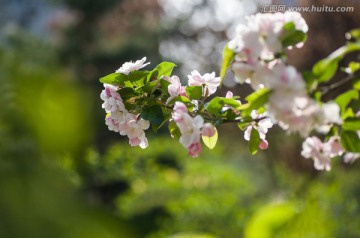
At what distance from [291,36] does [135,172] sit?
353cm

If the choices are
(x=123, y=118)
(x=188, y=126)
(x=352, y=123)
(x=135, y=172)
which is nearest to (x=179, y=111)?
(x=188, y=126)

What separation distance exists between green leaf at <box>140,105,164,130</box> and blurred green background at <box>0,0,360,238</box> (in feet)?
3.48

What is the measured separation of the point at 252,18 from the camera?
0.84m

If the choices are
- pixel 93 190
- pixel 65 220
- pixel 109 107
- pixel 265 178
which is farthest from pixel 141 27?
pixel 109 107

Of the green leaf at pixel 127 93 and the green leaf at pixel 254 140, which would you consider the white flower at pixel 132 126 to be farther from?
the green leaf at pixel 254 140

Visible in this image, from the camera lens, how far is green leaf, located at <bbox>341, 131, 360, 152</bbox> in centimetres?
95

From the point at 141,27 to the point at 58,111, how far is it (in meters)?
2.56

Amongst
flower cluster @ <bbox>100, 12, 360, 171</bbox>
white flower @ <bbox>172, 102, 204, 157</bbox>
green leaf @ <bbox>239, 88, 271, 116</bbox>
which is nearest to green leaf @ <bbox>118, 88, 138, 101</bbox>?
flower cluster @ <bbox>100, 12, 360, 171</bbox>

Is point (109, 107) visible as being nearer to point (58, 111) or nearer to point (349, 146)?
point (349, 146)

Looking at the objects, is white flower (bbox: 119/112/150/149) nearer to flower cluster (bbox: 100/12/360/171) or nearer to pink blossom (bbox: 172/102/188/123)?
flower cluster (bbox: 100/12/360/171)

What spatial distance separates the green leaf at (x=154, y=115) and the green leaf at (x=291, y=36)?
0.77 ft

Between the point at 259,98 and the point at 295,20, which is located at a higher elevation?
the point at 295,20

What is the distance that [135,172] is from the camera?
14.2 ft

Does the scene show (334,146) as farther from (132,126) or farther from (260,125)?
(132,126)
